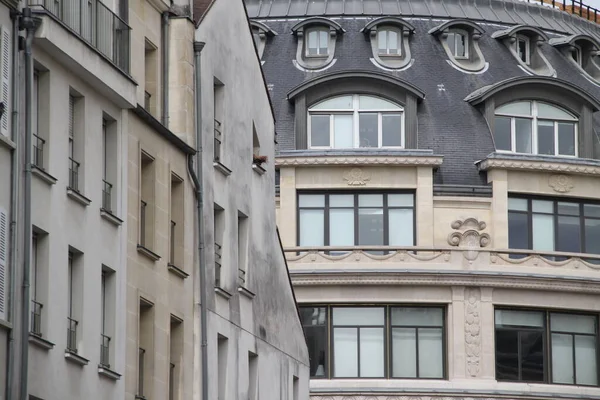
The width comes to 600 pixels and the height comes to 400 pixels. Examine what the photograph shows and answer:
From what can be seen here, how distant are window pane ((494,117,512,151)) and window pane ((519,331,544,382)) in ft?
26.8

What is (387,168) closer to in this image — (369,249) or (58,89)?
(369,249)

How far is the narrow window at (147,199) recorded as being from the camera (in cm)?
4734

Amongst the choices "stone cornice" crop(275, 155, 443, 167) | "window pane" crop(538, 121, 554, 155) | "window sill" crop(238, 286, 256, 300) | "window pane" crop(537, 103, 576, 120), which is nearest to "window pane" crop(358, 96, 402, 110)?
"stone cornice" crop(275, 155, 443, 167)

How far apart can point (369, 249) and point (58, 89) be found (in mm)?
42816

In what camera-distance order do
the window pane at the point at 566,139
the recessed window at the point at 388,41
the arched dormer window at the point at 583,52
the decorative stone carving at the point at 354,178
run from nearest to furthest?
the decorative stone carving at the point at 354,178 → the window pane at the point at 566,139 → the recessed window at the point at 388,41 → the arched dormer window at the point at 583,52

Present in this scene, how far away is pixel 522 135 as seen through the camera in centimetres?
8788

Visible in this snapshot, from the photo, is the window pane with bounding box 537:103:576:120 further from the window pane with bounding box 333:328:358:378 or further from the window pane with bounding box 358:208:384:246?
the window pane with bounding box 333:328:358:378

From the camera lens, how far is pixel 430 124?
287 feet

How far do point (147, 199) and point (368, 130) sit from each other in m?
39.7

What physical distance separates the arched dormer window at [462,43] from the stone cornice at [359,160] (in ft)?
21.9

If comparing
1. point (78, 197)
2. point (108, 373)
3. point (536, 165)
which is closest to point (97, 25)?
point (78, 197)

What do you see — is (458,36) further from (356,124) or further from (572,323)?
(572,323)

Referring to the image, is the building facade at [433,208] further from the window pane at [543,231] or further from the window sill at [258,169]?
the window sill at [258,169]

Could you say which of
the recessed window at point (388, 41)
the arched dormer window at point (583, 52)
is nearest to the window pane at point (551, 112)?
the arched dormer window at point (583, 52)
